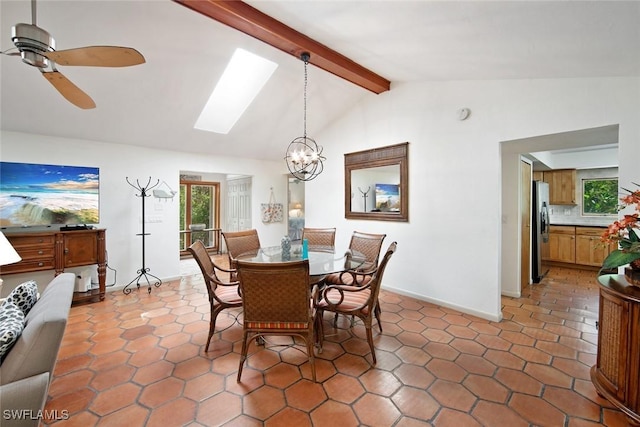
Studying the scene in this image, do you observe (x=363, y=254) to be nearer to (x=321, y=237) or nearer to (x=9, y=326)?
(x=321, y=237)

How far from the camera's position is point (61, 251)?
3537 mm

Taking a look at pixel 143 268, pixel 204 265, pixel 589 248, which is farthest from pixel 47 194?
pixel 589 248

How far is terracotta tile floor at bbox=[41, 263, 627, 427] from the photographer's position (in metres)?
1.81

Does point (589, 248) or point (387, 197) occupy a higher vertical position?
point (387, 197)

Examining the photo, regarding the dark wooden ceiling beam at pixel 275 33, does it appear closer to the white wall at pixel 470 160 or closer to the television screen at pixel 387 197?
the white wall at pixel 470 160

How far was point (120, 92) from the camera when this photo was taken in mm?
3416

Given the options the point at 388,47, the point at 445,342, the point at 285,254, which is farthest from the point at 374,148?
the point at 445,342

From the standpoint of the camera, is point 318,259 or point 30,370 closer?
point 30,370

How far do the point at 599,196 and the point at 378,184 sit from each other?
4.97 metres

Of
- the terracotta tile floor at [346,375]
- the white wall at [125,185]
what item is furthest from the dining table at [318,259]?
the white wall at [125,185]

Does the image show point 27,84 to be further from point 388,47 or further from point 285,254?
point 388,47

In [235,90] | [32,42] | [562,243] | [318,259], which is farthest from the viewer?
[562,243]

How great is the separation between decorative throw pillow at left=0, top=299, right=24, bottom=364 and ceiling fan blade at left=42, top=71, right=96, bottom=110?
4.54 feet

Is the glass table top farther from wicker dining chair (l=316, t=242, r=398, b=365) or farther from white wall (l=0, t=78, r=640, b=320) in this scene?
white wall (l=0, t=78, r=640, b=320)
